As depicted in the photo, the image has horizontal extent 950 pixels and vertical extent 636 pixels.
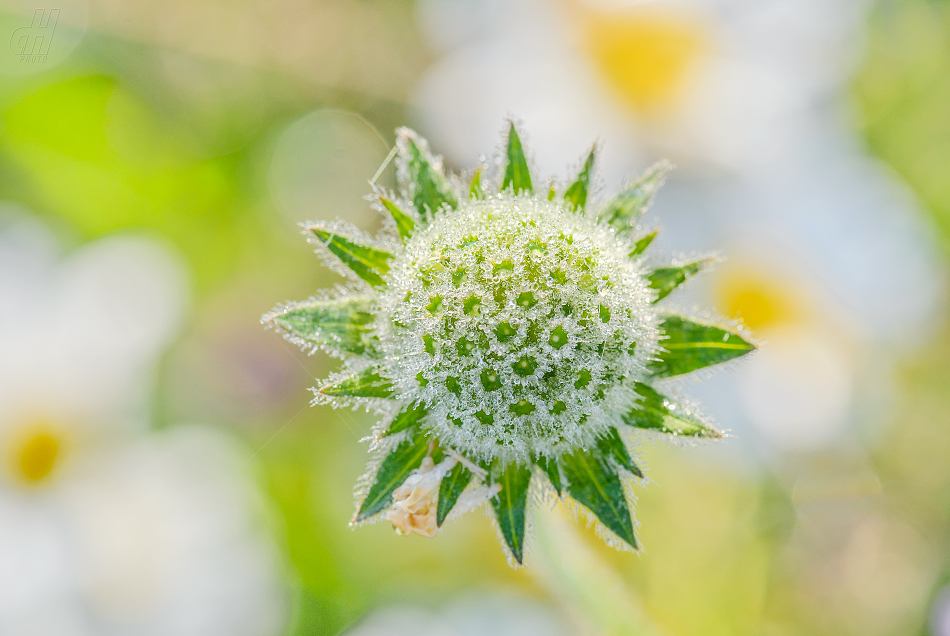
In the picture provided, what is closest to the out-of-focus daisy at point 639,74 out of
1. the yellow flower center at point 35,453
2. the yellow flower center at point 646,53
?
the yellow flower center at point 646,53

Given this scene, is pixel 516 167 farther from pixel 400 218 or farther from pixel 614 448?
pixel 614 448

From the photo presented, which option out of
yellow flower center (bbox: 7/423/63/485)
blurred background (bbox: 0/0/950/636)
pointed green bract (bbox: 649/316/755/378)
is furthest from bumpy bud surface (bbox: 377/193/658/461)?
yellow flower center (bbox: 7/423/63/485)

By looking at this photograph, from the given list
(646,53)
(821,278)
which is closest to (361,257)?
(646,53)

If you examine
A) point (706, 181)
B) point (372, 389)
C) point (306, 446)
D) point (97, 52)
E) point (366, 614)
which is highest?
point (97, 52)

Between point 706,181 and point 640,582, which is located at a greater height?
point 706,181

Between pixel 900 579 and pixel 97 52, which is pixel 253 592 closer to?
pixel 97 52

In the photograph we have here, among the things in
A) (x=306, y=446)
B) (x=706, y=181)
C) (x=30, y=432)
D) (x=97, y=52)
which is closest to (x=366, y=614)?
(x=306, y=446)

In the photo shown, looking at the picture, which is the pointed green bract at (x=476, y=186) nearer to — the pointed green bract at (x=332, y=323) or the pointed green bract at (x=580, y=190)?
the pointed green bract at (x=580, y=190)
